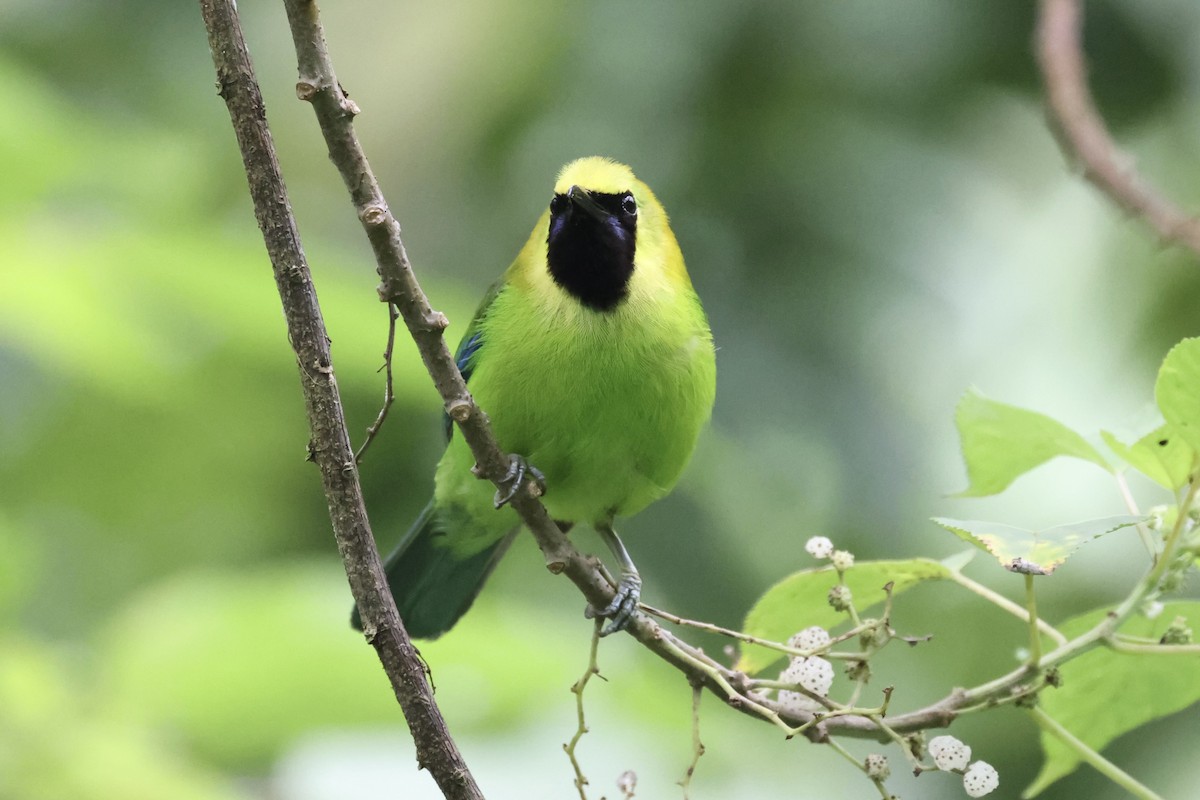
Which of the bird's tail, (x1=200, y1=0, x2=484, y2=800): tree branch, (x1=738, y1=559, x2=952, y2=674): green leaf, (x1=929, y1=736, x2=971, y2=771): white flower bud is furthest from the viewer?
the bird's tail

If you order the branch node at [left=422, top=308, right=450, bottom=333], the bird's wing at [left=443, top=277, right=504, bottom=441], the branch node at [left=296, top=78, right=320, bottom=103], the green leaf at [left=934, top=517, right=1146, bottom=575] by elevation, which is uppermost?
the bird's wing at [left=443, top=277, right=504, bottom=441]

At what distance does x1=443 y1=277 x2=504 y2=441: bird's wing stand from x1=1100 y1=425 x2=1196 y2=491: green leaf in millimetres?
1665

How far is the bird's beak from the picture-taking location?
9.61ft

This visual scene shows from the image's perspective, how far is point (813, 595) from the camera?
1902 millimetres

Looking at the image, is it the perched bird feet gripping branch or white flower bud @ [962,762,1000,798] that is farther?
the perched bird feet gripping branch

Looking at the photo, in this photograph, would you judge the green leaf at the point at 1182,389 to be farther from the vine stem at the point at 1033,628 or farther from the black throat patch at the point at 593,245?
the black throat patch at the point at 593,245

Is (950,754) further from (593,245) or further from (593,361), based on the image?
(593,245)

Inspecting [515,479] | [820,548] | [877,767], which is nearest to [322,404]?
[515,479]

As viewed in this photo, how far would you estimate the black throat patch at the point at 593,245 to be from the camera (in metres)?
2.90

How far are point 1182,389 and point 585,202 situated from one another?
1637 millimetres

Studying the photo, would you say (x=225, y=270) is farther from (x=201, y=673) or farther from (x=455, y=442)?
(x=201, y=673)

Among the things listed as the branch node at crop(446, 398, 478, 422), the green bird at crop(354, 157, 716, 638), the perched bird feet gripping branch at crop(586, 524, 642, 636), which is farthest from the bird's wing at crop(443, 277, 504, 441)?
the branch node at crop(446, 398, 478, 422)

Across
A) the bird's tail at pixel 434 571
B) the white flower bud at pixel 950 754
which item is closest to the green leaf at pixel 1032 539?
the white flower bud at pixel 950 754

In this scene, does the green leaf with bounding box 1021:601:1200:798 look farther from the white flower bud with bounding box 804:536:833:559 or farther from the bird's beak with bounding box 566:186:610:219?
the bird's beak with bounding box 566:186:610:219
